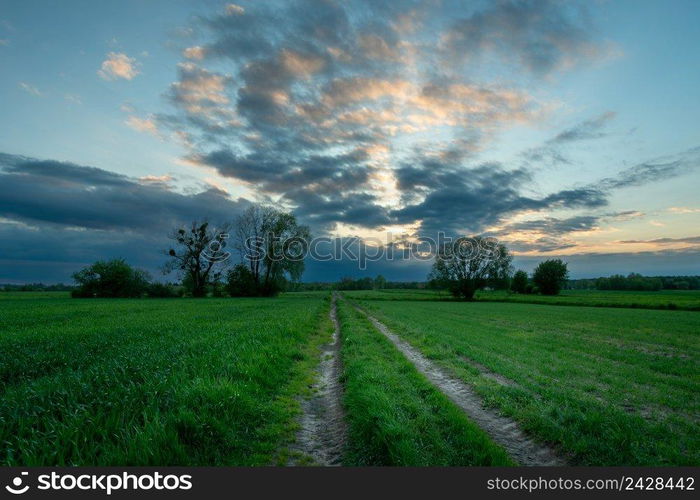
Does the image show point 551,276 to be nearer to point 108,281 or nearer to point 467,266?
point 467,266

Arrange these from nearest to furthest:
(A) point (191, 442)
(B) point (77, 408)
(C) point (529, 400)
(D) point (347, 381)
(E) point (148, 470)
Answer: (E) point (148, 470) → (A) point (191, 442) → (B) point (77, 408) → (C) point (529, 400) → (D) point (347, 381)

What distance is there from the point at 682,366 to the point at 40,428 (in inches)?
737

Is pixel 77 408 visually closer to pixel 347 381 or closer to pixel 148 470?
pixel 148 470

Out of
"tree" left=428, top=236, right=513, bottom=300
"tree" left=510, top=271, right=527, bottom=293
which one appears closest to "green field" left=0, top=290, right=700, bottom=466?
"tree" left=428, top=236, right=513, bottom=300

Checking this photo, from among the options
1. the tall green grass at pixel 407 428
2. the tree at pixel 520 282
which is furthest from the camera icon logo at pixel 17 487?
the tree at pixel 520 282

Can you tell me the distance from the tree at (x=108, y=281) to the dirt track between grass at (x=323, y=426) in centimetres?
8074

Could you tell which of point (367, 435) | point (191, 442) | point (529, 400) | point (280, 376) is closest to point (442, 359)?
point (529, 400)

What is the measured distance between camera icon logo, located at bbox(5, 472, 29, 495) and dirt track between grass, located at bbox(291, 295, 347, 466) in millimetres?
3348

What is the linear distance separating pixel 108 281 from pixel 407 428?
8605cm

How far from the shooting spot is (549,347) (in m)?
15.7

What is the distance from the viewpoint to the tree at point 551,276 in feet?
334

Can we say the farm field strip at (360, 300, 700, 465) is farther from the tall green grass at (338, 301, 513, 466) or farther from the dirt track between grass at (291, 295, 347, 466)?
the dirt track between grass at (291, 295, 347, 466)

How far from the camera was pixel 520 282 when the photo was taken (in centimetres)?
10669

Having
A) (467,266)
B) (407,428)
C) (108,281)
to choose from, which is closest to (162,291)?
(108,281)
